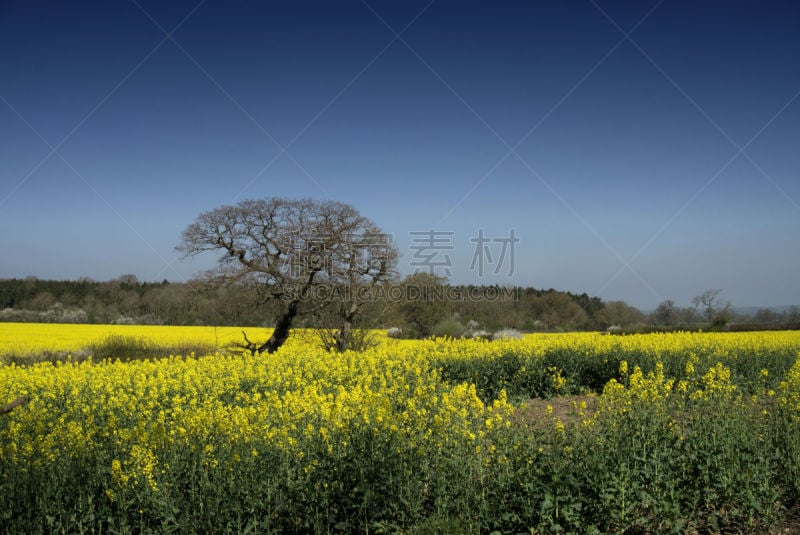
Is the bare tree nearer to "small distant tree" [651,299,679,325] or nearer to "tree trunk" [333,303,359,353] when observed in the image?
"tree trunk" [333,303,359,353]

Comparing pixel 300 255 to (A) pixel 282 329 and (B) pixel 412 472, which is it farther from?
(B) pixel 412 472

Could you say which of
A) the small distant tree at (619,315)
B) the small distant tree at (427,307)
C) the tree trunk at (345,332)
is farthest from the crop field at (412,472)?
the small distant tree at (619,315)

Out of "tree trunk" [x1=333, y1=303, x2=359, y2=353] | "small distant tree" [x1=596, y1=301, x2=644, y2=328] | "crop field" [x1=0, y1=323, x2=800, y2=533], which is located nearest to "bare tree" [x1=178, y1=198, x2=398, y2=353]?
"tree trunk" [x1=333, y1=303, x2=359, y2=353]

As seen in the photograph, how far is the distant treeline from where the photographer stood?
72.6 ft

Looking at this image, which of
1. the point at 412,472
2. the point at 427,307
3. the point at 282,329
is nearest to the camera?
the point at 412,472

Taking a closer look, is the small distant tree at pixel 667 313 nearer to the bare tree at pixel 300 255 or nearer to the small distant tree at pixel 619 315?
the small distant tree at pixel 619 315

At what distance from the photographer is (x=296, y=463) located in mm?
5414

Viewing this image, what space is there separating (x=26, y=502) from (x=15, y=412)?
9.99 ft

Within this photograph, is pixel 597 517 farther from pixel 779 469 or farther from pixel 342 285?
pixel 342 285

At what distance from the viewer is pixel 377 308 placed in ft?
72.9

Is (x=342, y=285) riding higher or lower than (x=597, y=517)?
higher

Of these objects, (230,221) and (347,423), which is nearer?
(347,423)

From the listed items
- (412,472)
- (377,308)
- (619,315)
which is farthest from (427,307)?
(412,472)

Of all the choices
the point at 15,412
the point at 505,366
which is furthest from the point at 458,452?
the point at 505,366
